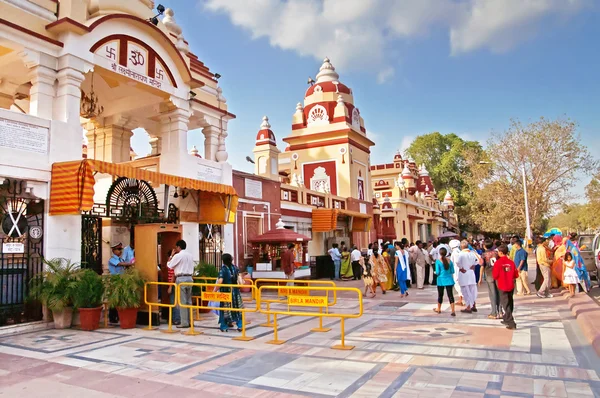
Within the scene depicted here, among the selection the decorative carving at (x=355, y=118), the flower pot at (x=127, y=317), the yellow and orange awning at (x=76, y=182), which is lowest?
the flower pot at (x=127, y=317)

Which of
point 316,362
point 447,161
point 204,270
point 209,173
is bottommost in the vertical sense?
point 316,362

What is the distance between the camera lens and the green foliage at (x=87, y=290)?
27.5ft

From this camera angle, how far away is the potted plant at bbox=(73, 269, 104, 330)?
330 inches

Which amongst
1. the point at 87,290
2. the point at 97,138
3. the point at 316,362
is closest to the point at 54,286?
Answer: the point at 87,290

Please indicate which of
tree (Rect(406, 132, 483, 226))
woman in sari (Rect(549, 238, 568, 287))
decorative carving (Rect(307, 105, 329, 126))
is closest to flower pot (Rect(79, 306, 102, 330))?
woman in sari (Rect(549, 238, 568, 287))

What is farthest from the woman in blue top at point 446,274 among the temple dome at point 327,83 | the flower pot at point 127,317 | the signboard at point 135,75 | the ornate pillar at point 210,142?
the temple dome at point 327,83

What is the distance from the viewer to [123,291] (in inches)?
332

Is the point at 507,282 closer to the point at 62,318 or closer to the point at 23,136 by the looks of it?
the point at 62,318

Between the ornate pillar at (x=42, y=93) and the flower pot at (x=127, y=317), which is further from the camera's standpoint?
the ornate pillar at (x=42, y=93)

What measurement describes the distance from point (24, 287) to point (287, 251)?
7.30m

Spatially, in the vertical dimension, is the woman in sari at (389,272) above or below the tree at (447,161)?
below

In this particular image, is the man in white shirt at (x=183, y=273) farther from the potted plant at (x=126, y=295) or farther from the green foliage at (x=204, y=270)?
the green foliage at (x=204, y=270)

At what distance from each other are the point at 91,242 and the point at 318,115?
19.0m

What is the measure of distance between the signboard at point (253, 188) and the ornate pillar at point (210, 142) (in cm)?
215
